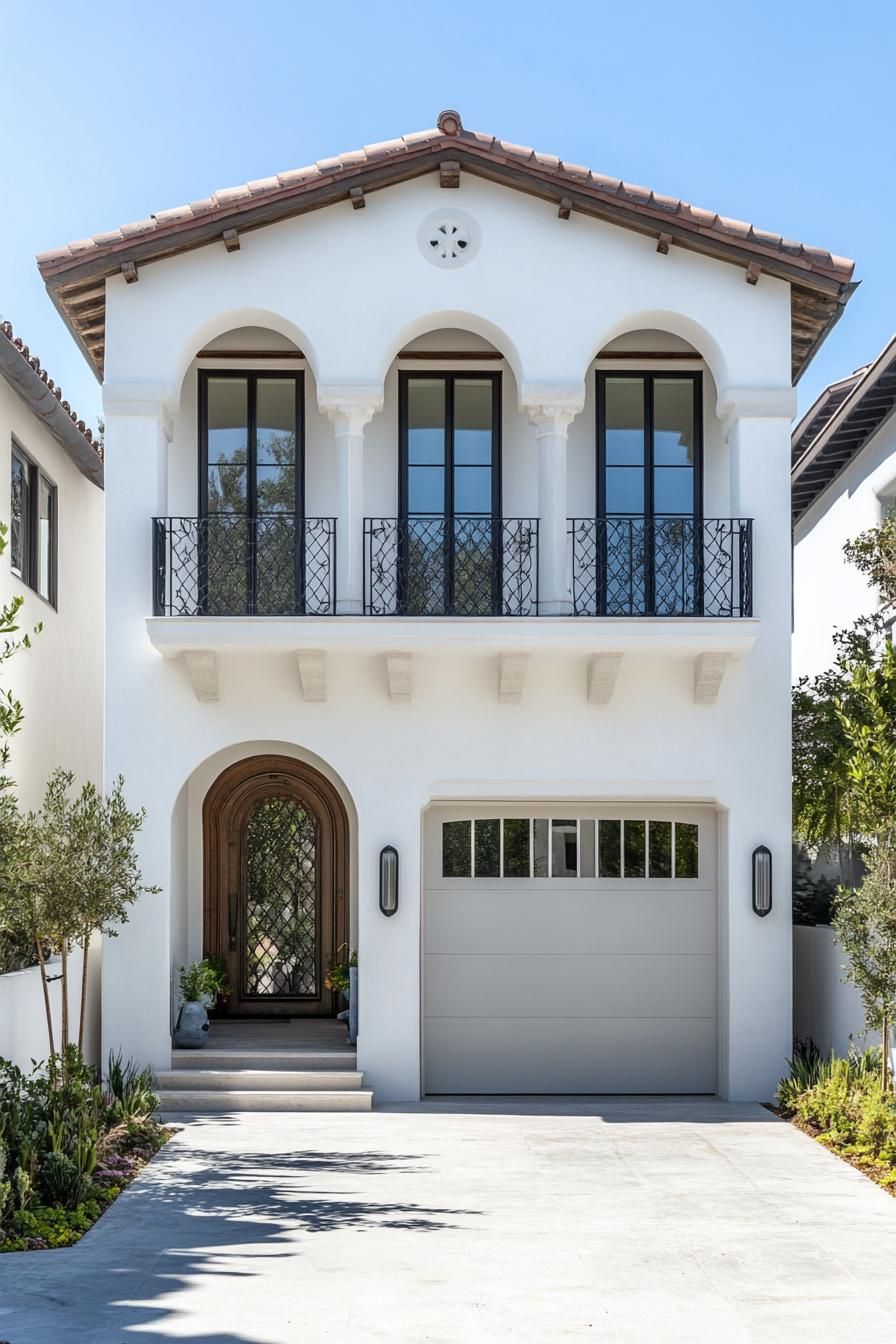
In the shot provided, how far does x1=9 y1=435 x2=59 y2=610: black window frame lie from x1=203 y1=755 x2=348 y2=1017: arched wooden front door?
329 cm

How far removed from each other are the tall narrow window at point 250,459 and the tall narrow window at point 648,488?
3042mm

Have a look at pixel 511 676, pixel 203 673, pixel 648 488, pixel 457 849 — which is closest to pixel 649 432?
pixel 648 488

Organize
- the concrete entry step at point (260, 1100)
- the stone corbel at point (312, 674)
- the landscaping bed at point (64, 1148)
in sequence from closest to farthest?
1. the landscaping bed at point (64, 1148)
2. the concrete entry step at point (260, 1100)
3. the stone corbel at point (312, 674)

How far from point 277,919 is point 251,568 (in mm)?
4052

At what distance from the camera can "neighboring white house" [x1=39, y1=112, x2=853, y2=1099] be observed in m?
14.2

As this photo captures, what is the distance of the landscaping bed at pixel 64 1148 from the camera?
9.31 m

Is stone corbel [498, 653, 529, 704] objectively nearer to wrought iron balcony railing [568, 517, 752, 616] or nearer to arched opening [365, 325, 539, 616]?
arched opening [365, 325, 539, 616]

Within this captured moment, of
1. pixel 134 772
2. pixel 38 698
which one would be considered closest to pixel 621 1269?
pixel 134 772

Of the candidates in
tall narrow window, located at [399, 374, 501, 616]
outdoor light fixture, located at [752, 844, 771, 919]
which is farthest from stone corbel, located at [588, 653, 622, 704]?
outdoor light fixture, located at [752, 844, 771, 919]

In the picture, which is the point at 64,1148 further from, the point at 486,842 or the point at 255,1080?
the point at 486,842

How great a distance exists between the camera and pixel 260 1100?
44.9 feet

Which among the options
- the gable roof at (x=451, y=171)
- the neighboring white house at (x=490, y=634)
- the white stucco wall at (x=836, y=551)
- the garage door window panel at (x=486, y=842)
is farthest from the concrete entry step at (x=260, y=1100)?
the white stucco wall at (x=836, y=551)

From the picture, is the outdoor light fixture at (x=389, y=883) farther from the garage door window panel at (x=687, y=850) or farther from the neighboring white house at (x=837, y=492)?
the neighboring white house at (x=837, y=492)

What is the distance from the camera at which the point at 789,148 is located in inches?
567
